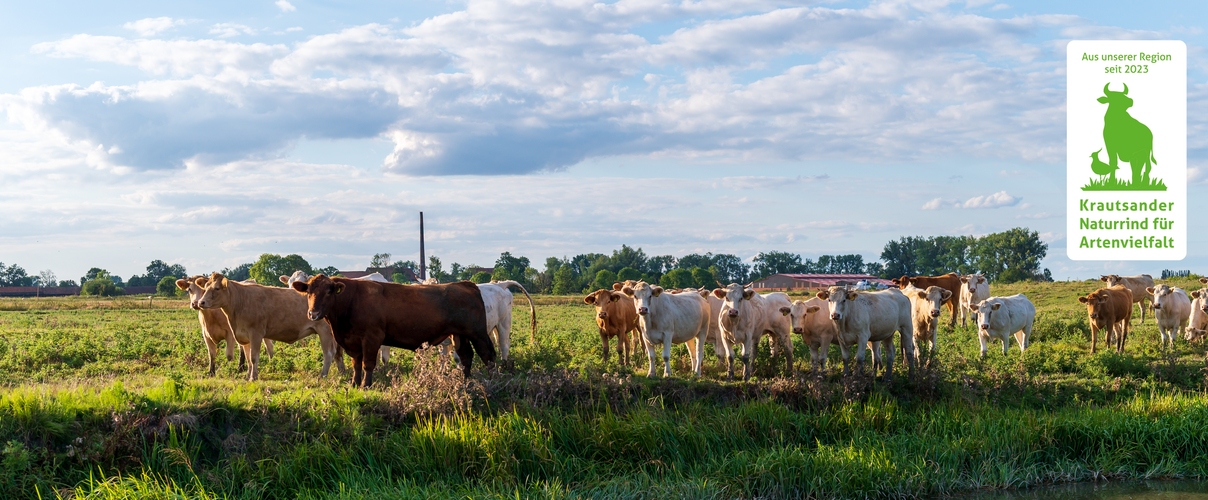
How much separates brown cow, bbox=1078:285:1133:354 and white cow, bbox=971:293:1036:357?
64.1 inches

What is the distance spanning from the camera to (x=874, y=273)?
128 meters

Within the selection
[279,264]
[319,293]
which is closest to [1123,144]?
[319,293]

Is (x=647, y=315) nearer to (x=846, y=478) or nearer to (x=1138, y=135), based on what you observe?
(x=846, y=478)

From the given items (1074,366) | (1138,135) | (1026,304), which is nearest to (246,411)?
(1074,366)

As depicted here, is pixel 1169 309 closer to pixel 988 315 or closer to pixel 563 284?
pixel 988 315

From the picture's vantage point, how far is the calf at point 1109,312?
1984 cm

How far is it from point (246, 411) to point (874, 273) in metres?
126

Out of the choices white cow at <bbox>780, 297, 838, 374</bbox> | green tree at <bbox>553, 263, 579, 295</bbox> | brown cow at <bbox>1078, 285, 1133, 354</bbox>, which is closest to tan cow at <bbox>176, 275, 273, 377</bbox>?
white cow at <bbox>780, 297, 838, 374</bbox>

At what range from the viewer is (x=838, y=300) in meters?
14.1

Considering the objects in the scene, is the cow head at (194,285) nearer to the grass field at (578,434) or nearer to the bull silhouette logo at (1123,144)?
the grass field at (578,434)

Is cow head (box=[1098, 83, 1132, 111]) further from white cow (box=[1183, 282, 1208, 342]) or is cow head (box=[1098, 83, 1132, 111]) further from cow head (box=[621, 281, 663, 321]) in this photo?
cow head (box=[621, 281, 663, 321])

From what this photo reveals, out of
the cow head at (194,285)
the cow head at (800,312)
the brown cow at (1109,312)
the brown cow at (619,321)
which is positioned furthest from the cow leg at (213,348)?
the brown cow at (1109,312)

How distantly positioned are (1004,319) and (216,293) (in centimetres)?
1655

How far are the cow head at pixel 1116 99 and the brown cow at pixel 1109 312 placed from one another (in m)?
4.51
